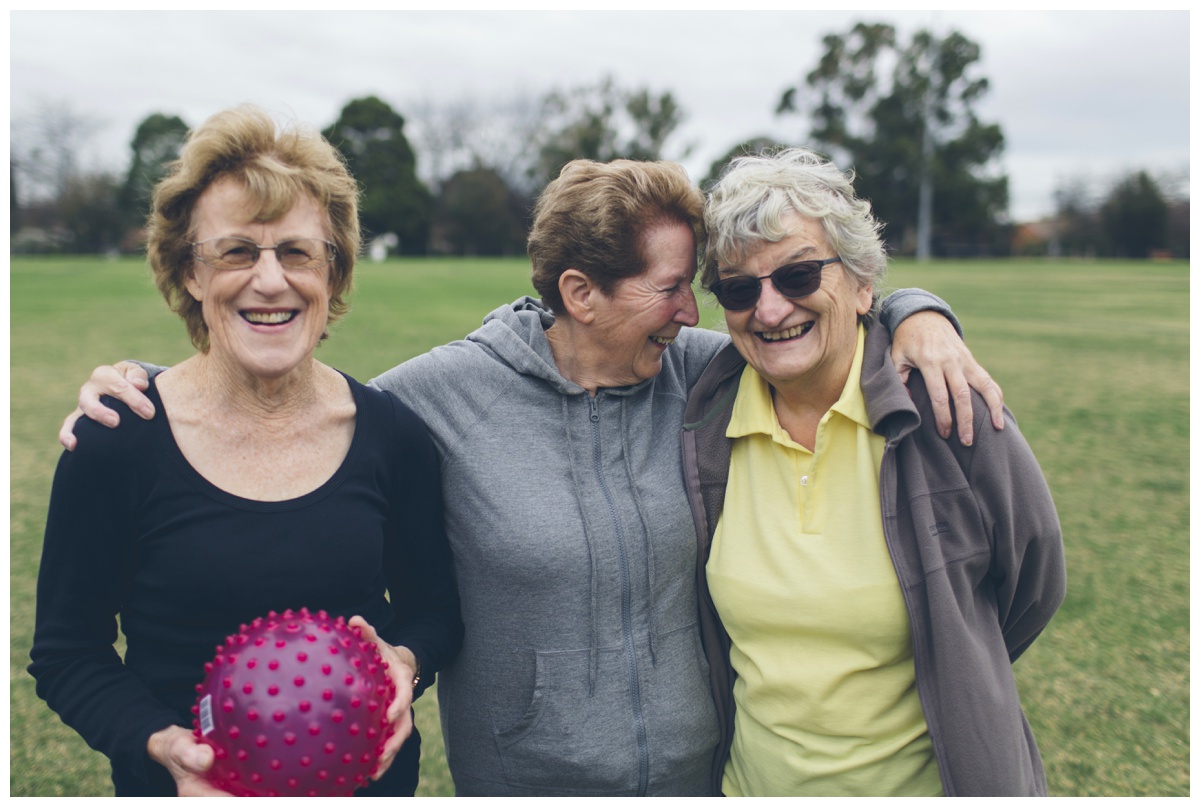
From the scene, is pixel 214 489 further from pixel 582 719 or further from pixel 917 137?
pixel 917 137

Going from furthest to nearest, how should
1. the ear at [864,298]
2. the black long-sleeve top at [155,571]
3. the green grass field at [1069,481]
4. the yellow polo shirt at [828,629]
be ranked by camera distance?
the green grass field at [1069,481] → the ear at [864,298] → the yellow polo shirt at [828,629] → the black long-sleeve top at [155,571]

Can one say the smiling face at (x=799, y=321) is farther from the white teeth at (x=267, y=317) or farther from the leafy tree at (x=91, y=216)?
the leafy tree at (x=91, y=216)

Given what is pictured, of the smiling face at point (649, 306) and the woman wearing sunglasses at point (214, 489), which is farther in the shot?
the smiling face at point (649, 306)

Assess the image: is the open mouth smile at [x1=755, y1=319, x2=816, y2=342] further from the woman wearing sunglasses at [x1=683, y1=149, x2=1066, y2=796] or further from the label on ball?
the label on ball

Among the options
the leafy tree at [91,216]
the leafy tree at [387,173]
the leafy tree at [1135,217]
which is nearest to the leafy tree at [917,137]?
the leafy tree at [1135,217]

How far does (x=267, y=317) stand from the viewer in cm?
224

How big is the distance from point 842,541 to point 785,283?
727mm

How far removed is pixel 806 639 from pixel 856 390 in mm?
701

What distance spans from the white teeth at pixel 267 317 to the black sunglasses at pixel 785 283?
1209 mm

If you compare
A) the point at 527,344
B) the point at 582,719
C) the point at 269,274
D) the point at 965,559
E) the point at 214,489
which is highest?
the point at 269,274

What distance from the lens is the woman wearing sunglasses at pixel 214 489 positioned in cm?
212

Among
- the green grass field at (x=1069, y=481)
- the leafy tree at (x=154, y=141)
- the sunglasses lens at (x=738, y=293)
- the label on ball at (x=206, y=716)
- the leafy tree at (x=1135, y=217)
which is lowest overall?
the green grass field at (x=1069, y=481)

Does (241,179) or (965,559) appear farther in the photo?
(965,559)

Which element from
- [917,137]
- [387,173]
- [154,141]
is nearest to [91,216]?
[154,141]
